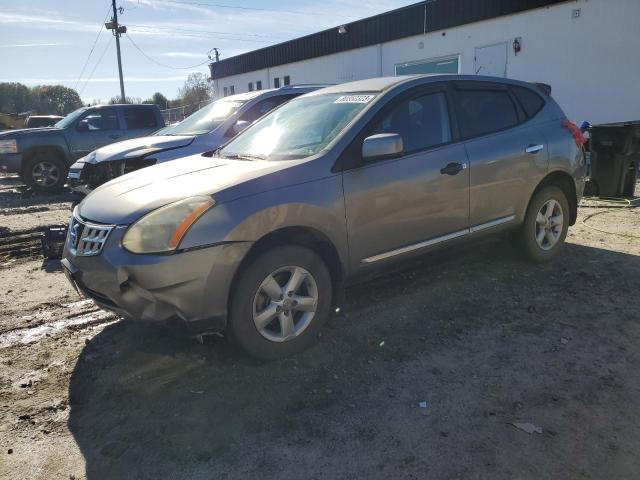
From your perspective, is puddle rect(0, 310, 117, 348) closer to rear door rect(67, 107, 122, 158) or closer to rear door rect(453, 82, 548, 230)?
rear door rect(453, 82, 548, 230)

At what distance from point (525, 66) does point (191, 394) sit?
14659 millimetres

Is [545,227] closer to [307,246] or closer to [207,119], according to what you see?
[307,246]

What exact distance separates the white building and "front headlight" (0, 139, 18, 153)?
1304 cm

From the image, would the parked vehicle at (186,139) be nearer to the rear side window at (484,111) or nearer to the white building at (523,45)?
the rear side window at (484,111)

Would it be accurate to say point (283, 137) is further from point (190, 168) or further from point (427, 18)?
point (427, 18)

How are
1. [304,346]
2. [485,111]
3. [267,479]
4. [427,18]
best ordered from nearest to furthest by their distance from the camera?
[267,479]
[304,346]
[485,111]
[427,18]

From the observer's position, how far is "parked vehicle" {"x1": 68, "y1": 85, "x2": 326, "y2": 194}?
6.82 metres

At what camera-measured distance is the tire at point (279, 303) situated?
10.1 feet

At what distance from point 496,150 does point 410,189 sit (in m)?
1.12

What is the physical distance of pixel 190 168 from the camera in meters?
3.81

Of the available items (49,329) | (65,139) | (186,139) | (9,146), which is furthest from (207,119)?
(9,146)

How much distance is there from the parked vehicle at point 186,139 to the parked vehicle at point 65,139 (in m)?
4.00

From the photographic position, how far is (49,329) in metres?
4.02

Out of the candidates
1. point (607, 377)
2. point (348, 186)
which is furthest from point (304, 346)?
point (607, 377)
